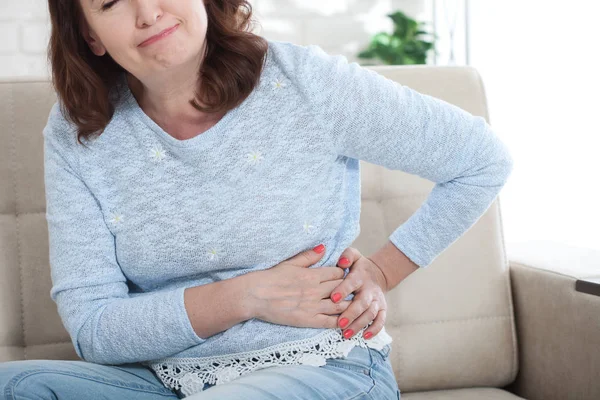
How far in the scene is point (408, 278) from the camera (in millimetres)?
1564

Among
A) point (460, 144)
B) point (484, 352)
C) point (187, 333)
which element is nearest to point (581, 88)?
point (484, 352)

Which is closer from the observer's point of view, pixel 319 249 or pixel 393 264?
pixel 319 249

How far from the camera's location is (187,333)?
1.17 metres

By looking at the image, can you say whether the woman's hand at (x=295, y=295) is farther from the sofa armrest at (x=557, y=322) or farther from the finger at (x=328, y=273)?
the sofa armrest at (x=557, y=322)

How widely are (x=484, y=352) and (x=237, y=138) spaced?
2.41ft

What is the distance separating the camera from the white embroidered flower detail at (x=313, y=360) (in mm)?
1168

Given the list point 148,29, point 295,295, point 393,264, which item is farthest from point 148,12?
point 393,264

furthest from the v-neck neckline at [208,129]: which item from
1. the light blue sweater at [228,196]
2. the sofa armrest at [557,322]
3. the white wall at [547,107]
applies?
the white wall at [547,107]

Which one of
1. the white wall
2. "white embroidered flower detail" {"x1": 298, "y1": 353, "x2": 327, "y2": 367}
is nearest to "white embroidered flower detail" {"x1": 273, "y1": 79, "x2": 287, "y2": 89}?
"white embroidered flower detail" {"x1": 298, "y1": 353, "x2": 327, "y2": 367}

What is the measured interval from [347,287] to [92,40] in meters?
0.60

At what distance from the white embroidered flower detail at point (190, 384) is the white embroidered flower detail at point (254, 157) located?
14.0 inches

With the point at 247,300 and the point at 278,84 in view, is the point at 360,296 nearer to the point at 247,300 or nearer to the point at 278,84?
the point at 247,300

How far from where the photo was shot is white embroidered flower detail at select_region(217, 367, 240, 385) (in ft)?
3.90

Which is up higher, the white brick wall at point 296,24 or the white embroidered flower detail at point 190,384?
the white brick wall at point 296,24
